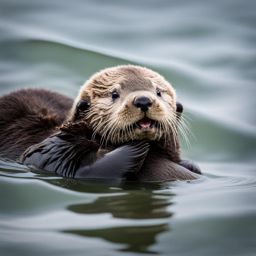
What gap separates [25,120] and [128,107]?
1513 millimetres

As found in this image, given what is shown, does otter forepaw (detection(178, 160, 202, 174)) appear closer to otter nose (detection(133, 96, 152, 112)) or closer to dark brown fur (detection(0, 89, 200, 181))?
dark brown fur (detection(0, 89, 200, 181))

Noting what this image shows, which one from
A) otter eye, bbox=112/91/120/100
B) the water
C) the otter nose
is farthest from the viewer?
otter eye, bbox=112/91/120/100

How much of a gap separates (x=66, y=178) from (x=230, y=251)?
202 centimetres

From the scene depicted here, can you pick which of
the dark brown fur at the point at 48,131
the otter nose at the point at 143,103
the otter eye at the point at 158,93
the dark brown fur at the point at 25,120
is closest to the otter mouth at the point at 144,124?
the otter nose at the point at 143,103

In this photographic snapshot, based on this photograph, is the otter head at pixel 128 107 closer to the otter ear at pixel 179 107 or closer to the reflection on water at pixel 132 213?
the otter ear at pixel 179 107

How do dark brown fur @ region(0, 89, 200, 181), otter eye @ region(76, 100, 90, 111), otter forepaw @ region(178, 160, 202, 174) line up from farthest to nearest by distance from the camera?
1. otter forepaw @ region(178, 160, 202, 174)
2. otter eye @ region(76, 100, 90, 111)
3. dark brown fur @ region(0, 89, 200, 181)

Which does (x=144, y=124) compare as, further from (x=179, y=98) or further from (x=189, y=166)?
(x=179, y=98)

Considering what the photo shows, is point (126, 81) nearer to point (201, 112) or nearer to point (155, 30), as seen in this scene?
point (201, 112)

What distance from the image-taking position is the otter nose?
614 cm

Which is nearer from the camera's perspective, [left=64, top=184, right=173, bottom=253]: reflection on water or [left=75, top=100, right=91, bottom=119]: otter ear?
[left=64, top=184, right=173, bottom=253]: reflection on water

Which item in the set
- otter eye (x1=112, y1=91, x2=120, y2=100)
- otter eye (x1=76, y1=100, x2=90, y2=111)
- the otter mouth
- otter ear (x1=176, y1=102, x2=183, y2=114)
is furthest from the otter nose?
otter ear (x1=176, y1=102, x2=183, y2=114)

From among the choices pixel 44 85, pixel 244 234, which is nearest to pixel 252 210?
pixel 244 234

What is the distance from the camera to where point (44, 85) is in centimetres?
1020

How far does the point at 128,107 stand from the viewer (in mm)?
6242
